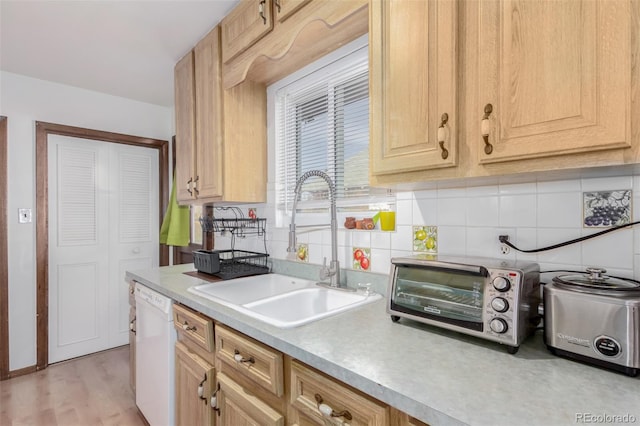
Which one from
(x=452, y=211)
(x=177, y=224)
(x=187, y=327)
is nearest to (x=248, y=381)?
(x=187, y=327)

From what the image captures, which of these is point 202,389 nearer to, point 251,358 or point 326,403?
point 251,358

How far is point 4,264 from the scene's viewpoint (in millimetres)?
2516

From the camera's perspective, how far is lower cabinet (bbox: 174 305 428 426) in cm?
79

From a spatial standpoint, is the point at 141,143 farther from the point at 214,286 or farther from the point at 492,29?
the point at 492,29

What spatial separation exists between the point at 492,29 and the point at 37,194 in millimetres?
3315

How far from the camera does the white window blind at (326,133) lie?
1.60m

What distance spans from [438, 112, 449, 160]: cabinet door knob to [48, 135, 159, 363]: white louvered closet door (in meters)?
3.19

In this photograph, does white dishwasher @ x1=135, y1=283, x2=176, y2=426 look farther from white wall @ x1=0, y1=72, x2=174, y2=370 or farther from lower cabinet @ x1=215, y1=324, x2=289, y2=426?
white wall @ x1=0, y1=72, x2=174, y2=370

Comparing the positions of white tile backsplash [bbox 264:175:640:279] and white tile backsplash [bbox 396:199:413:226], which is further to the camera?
white tile backsplash [bbox 396:199:413:226]

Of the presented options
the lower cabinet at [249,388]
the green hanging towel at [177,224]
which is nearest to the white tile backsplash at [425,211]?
the lower cabinet at [249,388]

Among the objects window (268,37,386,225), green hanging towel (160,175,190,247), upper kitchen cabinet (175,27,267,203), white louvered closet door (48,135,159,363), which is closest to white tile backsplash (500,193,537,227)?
window (268,37,386,225)

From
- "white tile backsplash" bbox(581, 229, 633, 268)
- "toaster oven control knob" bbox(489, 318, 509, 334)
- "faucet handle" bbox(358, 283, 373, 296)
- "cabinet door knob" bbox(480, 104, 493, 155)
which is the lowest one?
"faucet handle" bbox(358, 283, 373, 296)

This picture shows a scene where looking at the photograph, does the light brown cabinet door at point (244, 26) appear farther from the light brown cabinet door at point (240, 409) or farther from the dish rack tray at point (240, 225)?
the light brown cabinet door at point (240, 409)

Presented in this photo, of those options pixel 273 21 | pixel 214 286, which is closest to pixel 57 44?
pixel 273 21
